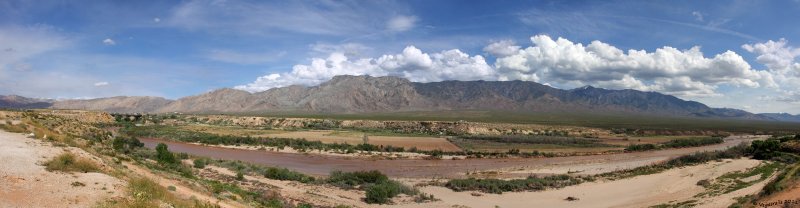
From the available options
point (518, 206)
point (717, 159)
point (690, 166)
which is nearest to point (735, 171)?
point (690, 166)

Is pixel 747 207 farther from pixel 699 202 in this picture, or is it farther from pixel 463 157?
pixel 463 157

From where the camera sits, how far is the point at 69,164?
14.3 meters

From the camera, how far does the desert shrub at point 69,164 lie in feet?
45.3

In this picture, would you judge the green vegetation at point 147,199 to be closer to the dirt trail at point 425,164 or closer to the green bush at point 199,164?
the green bush at point 199,164

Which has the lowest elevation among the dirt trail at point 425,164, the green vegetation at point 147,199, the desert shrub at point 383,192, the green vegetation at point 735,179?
the dirt trail at point 425,164

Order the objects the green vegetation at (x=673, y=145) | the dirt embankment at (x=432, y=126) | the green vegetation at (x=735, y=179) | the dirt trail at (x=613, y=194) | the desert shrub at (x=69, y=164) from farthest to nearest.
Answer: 1. the dirt embankment at (x=432, y=126)
2. the green vegetation at (x=673, y=145)
3. the green vegetation at (x=735, y=179)
4. the dirt trail at (x=613, y=194)
5. the desert shrub at (x=69, y=164)

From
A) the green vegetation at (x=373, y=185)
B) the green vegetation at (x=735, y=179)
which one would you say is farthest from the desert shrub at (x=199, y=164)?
the green vegetation at (x=735, y=179)

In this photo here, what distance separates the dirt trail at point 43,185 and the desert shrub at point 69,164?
26 cm

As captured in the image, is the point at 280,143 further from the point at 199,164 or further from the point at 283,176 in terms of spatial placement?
the point at 283,176

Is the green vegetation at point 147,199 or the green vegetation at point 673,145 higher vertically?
the green vegetation at point 147,199

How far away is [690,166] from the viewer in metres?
39.4

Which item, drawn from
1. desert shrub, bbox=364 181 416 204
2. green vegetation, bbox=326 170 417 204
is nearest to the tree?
green vegetation, bbox=326 170 417 204

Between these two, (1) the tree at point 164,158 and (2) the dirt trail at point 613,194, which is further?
(1) the tree at point 164,158

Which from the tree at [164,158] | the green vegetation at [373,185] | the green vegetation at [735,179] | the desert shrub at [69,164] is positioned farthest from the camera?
the tree at [164,158]
